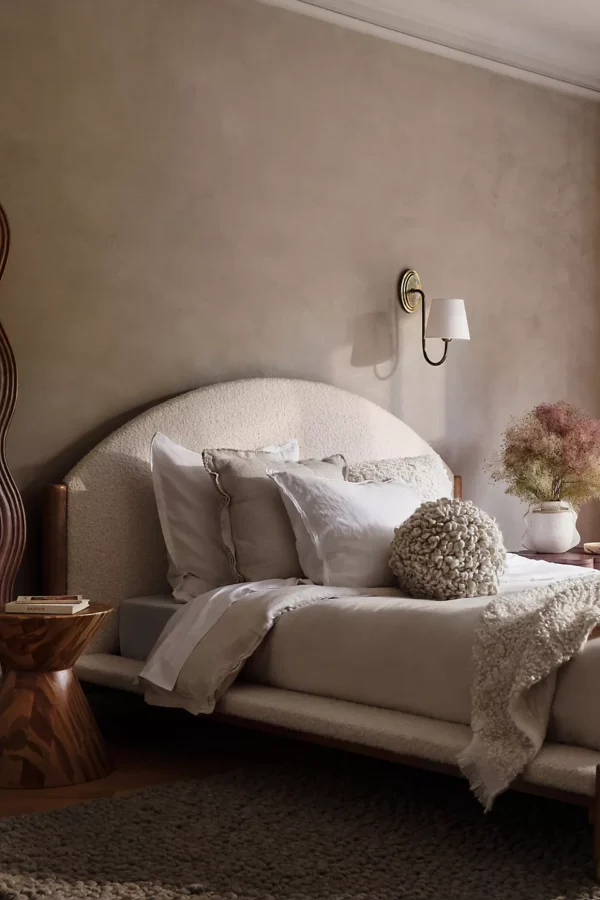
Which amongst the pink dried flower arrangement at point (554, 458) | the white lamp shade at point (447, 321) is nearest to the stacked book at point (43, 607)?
the white lamp shade at point (447, 321)

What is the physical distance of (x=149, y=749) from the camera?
131 inches

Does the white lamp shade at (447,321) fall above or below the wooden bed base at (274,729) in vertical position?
above

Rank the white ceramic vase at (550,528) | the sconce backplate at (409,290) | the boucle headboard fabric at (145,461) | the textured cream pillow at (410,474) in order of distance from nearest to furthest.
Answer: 1. the boucle headboard fabric at (145,461)
2. the textured cream pillow at (410,474)
3. the white ceramic vase at (550,528)
4. the sconce backplate at (409,290)

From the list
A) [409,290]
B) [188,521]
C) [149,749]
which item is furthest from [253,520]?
[409,290]

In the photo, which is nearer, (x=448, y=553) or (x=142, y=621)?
(x=448, y=553)

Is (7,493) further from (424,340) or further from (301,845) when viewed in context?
(424,340)

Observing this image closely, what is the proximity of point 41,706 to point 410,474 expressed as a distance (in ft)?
4.99

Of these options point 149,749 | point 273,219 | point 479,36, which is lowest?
point 149,749

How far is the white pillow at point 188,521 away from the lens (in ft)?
11.2

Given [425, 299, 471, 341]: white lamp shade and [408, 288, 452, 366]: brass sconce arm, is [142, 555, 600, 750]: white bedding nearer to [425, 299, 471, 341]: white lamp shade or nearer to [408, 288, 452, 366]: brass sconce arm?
[425, 299, 471, 341]: white lamp shade

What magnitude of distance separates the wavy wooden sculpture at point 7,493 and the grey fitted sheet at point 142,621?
0.38 meters

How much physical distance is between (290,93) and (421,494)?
1.60 meters

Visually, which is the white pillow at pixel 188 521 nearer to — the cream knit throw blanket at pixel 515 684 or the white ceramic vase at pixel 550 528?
the cream knit throw blanket at pixel 515 684

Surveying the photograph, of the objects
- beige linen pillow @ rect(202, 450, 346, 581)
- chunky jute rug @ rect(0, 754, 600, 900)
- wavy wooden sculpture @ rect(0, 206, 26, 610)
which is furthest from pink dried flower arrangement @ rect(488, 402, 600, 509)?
wavy wooden sculpture @ rect(0, 206, 26, 610)
